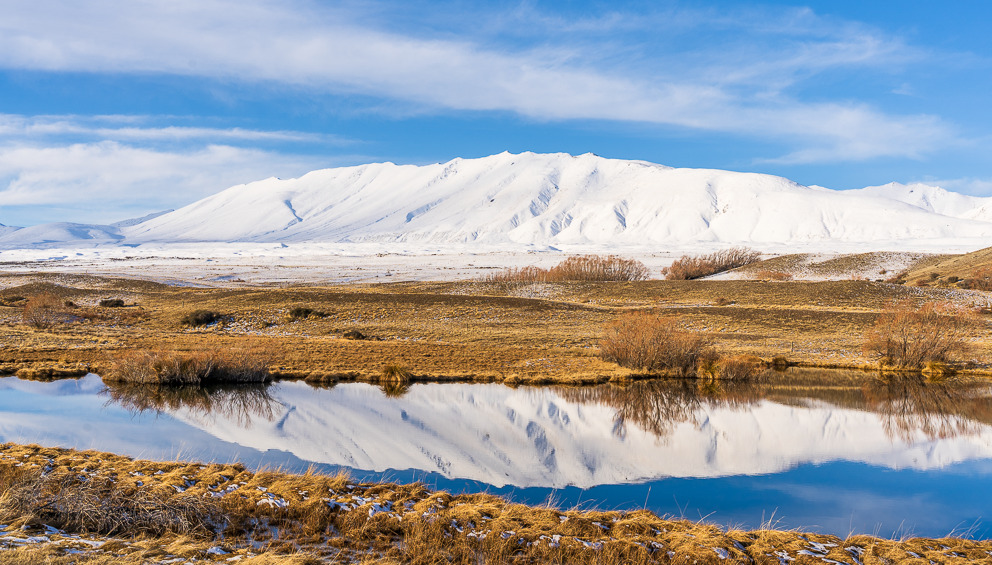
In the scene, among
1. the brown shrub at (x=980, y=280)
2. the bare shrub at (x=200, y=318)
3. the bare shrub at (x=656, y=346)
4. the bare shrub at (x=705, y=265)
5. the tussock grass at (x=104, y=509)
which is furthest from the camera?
the bare shrub at (x=705, y=265)

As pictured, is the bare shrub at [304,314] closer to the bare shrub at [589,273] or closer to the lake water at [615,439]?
the lake water at [615,439]

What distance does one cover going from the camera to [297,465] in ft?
47.0

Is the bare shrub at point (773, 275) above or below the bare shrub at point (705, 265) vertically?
below

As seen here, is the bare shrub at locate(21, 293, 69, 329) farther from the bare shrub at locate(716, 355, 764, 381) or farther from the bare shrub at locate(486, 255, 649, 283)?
the bare shrub at locate(486, 255, 649, 283)

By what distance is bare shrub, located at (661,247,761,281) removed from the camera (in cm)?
7750

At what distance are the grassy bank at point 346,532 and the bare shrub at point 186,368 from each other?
1311 cm

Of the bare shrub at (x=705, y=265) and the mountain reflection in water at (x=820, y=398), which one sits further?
the bare shrub at (x=705, y=265)

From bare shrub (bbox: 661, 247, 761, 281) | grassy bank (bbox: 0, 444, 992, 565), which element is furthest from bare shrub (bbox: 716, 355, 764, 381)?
bare shrub (bbox: 661, 247, 761, 281)

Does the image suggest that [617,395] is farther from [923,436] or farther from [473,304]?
[473,304]

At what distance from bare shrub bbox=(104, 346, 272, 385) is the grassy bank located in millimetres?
13110

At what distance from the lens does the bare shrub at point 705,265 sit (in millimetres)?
77500

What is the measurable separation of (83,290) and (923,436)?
63.3 meters

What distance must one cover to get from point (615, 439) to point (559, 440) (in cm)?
140

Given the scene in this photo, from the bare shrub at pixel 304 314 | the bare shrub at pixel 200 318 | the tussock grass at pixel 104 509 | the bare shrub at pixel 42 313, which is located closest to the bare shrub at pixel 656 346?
the tussock grass at pixel 104 509
